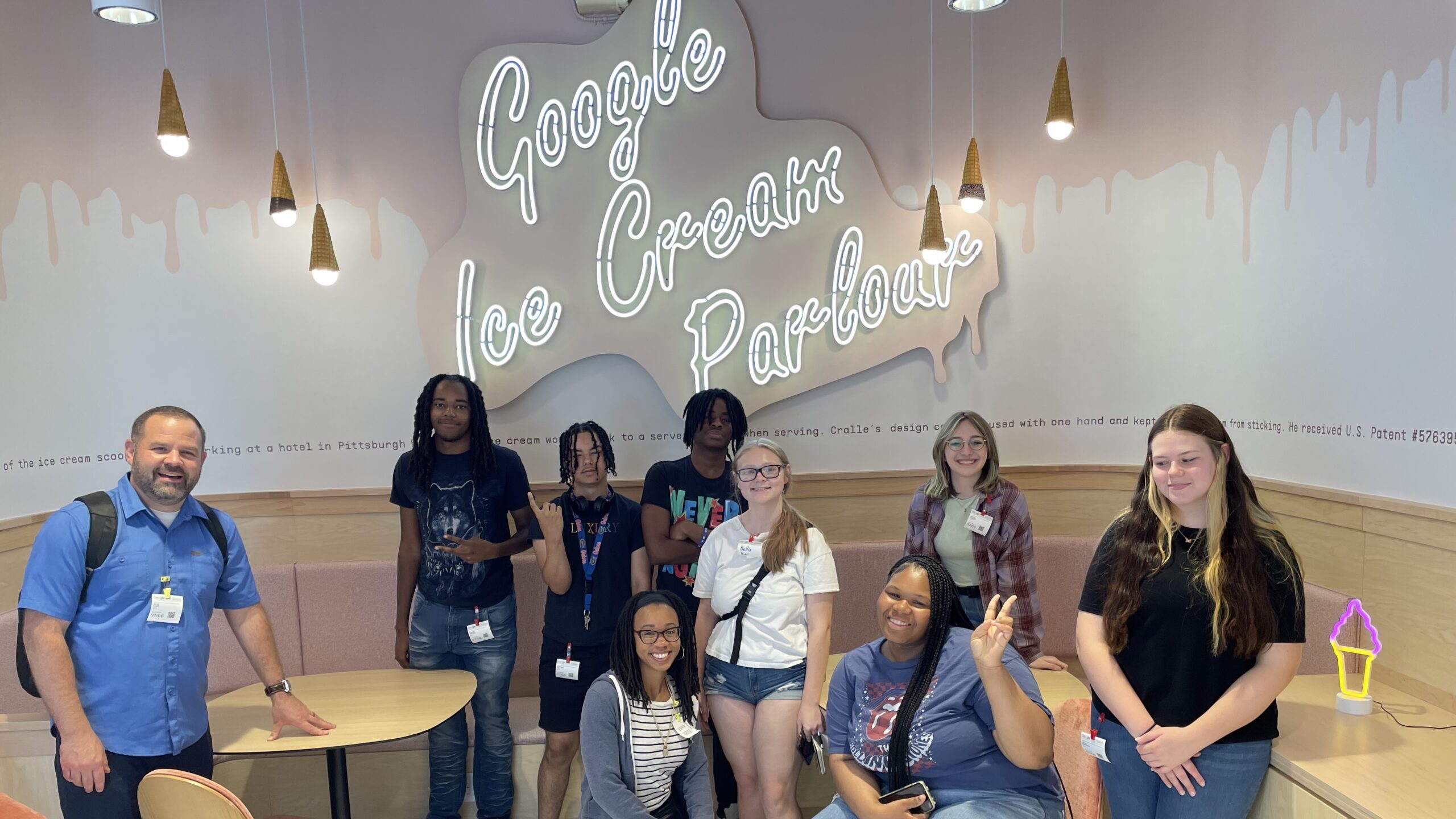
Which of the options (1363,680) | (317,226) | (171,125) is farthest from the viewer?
(317,226)

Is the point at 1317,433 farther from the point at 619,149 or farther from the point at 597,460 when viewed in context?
the point at 619,149

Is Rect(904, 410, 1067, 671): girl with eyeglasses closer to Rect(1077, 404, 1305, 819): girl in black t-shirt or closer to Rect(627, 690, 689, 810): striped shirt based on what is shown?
Rect(1077, 404, 1305, 819): girl in black t-shirt

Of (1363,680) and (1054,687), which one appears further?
(1054,687)

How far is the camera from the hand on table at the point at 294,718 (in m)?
2.71

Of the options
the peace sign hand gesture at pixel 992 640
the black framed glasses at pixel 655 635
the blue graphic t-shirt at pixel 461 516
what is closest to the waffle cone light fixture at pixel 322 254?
the blue graphic t-shirt at pixel 461 516

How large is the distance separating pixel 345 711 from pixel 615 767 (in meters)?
1.05

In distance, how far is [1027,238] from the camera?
4582 millimetres

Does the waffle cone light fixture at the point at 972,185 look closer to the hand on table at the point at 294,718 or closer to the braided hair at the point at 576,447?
the braided hair at the point at 576,447

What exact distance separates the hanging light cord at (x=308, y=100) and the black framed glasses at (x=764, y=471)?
113 inches

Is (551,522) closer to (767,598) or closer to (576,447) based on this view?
(576,447)

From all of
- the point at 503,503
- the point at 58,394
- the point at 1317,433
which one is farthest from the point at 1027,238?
the point at 58,394

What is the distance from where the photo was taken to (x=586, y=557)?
3.35m

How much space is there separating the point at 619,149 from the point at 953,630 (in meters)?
3.10

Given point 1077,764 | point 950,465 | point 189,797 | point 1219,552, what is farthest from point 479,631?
point 1219,552
